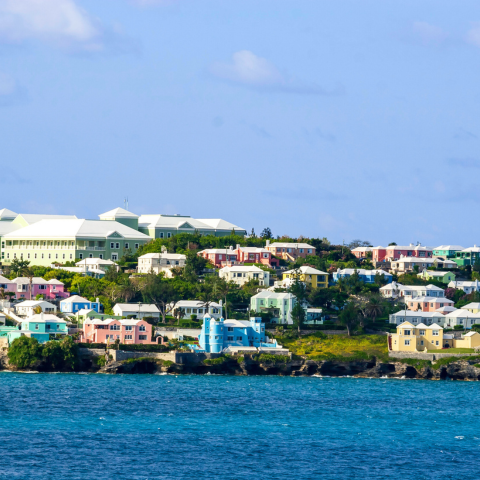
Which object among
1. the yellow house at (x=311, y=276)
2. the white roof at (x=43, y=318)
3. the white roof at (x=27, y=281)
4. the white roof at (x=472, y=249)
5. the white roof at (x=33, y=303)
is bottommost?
the white roof at (x=43, y=318)

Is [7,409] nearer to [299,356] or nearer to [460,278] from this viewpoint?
[299,356]

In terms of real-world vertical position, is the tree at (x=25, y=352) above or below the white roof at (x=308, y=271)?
below

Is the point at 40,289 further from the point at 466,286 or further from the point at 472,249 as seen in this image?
the point at 472,249

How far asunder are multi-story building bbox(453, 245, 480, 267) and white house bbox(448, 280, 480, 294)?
25774mm

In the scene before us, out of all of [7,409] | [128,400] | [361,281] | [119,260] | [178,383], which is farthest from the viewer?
[119,260]

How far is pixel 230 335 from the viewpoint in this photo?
110 m

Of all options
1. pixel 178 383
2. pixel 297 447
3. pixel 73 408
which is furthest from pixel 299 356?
pixel 297 447

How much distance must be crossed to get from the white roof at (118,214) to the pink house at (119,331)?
192 ft

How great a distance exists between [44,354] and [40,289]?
88.3ft

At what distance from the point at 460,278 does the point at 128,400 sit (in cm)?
8293

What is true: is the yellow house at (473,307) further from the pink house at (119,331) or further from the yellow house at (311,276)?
the pink house at (119,331)

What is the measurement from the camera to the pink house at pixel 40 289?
127 m

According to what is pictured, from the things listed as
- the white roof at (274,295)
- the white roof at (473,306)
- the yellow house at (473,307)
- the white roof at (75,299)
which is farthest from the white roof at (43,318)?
the white roof at (473,306)

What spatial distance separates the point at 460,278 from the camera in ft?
511
